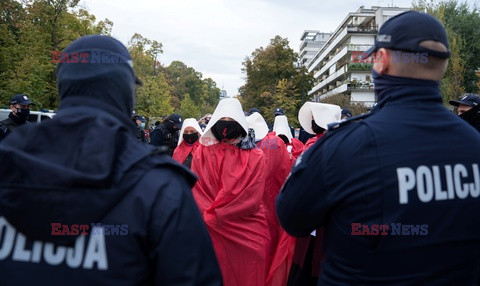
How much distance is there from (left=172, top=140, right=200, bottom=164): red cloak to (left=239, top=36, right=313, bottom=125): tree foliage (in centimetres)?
3922

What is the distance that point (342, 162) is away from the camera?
→ 1892 millimetres

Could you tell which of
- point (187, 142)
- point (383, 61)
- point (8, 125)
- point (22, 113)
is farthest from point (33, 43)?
point (383, 61)

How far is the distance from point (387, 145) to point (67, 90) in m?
1.33

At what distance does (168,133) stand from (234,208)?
4.67 metres

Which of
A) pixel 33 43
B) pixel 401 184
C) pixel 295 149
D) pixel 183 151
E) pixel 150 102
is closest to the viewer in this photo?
pixel 401 184

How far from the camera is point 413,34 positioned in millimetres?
1966

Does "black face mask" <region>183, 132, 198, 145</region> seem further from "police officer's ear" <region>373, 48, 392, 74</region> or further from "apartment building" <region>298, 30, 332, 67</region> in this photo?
"apartment building" <region>298, 30, 332, 67</region>

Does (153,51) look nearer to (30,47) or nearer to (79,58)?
(30,47)

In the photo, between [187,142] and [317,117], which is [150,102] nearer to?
[187,142]

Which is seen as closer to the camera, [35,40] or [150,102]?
[35,40]

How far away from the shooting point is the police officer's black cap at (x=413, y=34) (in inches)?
77.1

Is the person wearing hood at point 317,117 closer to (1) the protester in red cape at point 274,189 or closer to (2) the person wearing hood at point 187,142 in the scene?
(1) the protester in red cape at point 274,189

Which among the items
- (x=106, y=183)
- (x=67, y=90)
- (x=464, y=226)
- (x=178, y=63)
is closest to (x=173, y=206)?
(x=106, y=183)

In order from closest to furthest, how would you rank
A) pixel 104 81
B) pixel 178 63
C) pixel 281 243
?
pixel 104 81, pixel 281 243, pixel 178 63
